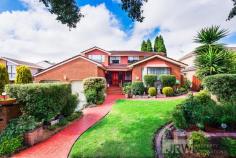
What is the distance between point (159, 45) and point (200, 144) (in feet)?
143

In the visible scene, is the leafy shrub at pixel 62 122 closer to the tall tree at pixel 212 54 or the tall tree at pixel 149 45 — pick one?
the tall tree at pixel 212 54

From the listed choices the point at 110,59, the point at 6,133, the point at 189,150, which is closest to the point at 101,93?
the point at 6,133

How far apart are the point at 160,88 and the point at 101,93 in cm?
885

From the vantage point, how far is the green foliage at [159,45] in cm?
4650

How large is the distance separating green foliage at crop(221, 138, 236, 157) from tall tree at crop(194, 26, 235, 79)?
1102cm

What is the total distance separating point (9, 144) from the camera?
7.32 meters

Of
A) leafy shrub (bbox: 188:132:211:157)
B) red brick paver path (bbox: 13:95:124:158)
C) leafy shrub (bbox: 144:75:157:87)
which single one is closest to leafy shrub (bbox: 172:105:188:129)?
leafy shrub (bbox: 188:132:211:157)

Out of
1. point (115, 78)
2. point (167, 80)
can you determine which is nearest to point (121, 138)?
point (167, 80)

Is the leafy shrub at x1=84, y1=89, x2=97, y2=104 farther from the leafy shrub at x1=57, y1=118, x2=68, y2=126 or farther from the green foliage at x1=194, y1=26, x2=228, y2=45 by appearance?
the green foliage at x1=194, y1=26, x2=228, y2=45

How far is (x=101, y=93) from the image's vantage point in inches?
709

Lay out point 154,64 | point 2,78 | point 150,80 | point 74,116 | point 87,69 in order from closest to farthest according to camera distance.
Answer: point 2,78
point 74,116
point 150,80
point 87,69
point 154,64

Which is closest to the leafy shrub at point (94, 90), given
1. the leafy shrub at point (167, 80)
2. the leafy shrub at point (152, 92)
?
the leafy shrub at point (152, 92)

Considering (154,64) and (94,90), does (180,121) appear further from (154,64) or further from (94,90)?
(154,64)

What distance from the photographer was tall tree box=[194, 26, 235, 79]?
614 inches
